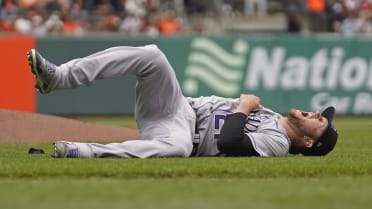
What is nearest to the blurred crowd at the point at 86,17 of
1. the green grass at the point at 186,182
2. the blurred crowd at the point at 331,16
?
the blurred crowd at the point at 331,16

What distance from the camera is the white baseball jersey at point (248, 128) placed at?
8047mm

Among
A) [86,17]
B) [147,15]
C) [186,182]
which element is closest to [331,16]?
[147,15]

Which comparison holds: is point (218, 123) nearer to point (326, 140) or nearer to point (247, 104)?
point (247, 104)

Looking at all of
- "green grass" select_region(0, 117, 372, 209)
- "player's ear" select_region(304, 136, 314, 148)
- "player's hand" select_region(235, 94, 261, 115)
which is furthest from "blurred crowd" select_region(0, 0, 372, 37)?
"green grass" select_region(0, 117, 372, 209)

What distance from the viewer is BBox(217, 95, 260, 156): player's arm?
772 centimetres

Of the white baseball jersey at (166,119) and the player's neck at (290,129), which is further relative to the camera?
the player's neck at (290,129)

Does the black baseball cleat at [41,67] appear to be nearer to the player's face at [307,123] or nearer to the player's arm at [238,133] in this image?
the player's arm at [238,133]

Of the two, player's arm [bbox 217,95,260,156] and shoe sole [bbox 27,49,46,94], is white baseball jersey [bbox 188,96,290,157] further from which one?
shoe sole [bbox 27,49,46,94]

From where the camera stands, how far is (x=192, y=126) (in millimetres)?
8047

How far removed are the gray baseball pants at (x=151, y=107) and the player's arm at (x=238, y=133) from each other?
33 centimetres

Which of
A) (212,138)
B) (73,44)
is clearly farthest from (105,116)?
(212,138)

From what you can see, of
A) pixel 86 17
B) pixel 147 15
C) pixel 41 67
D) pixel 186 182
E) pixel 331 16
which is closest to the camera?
pixel 186 182

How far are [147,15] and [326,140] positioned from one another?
1667 centimetres

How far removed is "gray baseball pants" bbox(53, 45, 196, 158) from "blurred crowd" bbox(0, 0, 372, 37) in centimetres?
1322
